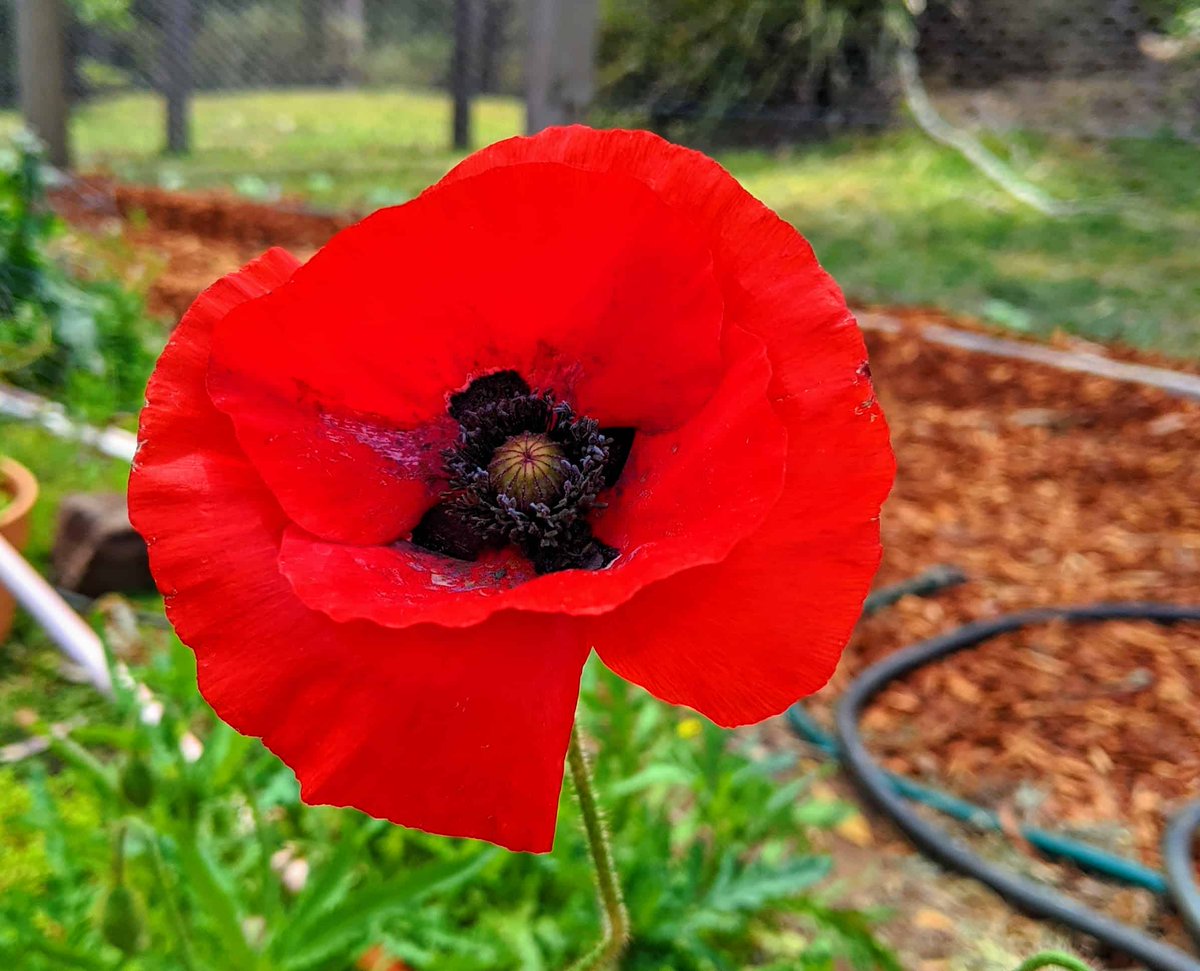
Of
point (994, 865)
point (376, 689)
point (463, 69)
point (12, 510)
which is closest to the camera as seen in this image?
point (376, 689)

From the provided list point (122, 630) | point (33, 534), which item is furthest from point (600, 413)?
point (33, 534)

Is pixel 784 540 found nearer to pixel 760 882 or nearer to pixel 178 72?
pixel 760 882

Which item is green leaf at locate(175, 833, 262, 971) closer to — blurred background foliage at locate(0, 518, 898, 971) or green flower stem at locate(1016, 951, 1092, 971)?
blurred background foliage at locate(0, 518, 898, 971)

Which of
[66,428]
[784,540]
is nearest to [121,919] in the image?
[784,540]

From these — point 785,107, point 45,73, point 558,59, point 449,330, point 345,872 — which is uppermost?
A: point 449,330

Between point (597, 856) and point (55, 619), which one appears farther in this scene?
point (55, 619)

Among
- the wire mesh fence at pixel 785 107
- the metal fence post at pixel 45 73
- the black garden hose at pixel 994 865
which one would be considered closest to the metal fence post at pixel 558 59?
the wire mesh fence at pixel 785 107

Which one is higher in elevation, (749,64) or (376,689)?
(376,689)

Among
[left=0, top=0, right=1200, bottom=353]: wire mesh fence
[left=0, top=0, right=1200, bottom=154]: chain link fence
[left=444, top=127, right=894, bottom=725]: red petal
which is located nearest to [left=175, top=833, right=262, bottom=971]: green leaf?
[left=444, top=127, right=894, bottom=725]: red petal
